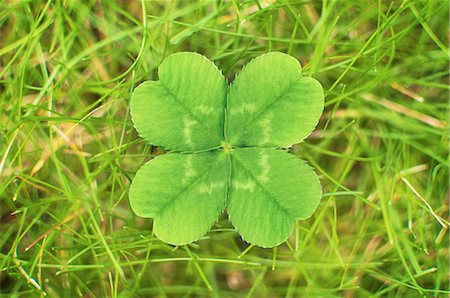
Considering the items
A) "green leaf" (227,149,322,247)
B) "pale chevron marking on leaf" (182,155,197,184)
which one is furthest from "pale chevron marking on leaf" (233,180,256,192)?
"pale chevron marking on leaf" (182,155,197,184)

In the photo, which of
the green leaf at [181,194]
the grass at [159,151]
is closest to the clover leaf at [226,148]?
the green leaf at [181,194]

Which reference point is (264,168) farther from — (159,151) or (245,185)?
(159,151)

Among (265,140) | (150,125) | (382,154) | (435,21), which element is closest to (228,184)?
(265,140)

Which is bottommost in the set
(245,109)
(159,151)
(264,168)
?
(159,151)

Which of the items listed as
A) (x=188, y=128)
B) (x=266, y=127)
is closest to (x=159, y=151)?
(x=188, y=128)

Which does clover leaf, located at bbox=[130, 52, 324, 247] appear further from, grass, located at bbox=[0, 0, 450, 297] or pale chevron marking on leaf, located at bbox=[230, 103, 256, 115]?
grass, located at bbox=[0, 0, 450, 297]

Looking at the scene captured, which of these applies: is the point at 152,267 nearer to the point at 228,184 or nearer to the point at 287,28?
the point at 228,184

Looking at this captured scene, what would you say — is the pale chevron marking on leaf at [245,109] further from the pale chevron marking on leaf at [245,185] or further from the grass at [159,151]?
the grass at [159,151]
